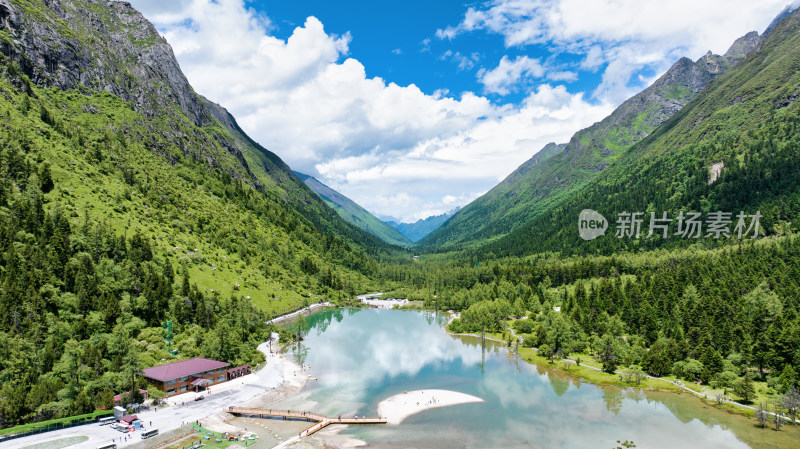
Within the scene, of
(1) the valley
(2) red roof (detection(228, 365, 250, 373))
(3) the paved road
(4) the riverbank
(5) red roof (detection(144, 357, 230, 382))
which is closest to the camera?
(3) the paved road

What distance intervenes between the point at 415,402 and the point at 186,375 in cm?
4321

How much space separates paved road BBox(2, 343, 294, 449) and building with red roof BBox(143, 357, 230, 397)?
1.74m

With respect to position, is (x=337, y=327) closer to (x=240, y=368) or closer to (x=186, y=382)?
(x=240, y=368)

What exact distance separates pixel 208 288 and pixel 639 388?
117m

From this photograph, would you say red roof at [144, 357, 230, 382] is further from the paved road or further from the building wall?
the paved road

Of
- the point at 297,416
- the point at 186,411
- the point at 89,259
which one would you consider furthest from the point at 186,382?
the point at 89,259

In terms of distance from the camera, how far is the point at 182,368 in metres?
81.2

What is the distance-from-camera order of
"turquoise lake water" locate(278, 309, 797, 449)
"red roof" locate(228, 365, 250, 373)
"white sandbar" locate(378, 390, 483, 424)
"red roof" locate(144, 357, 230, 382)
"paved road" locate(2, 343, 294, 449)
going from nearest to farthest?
"paved road" locate(2, 343, 294, 449)
"turquoise lake water" locate(278, 309, 797, 449)
"white sandbar" locate(378, 390, 483, 424)
"red roof" locate(144, 357, 230, 382)
"red roof" locate(228, 365, 250, 373)

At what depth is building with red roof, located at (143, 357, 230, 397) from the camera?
7650 centimetres

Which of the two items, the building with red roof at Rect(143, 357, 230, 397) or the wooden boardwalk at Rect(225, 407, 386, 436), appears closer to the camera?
the wooden boardwalk at Rect(225, 407, 386, 436)

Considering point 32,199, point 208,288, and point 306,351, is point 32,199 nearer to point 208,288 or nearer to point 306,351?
point 208,288

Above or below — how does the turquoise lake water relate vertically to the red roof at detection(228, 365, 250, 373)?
below

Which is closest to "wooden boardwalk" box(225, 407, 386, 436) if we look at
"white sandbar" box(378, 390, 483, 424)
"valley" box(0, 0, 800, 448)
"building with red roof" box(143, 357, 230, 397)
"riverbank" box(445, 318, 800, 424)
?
"valley" box(0, 0, 800, 448)

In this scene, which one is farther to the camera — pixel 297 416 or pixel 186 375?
pixel 186 375
